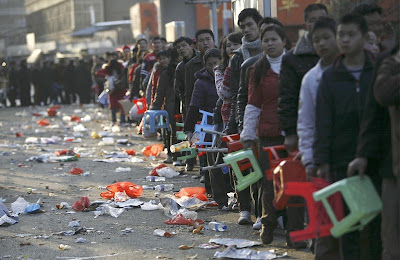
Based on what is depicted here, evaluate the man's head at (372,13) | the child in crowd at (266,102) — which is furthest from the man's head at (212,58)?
the man's head at (372,13)

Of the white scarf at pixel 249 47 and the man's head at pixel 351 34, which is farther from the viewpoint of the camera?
the white scarf at pixel 249 47

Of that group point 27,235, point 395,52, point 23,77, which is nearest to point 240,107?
point 27,235

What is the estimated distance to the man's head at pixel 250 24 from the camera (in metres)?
8.74

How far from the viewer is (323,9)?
23.8ft

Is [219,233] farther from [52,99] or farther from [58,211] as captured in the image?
[52,99]

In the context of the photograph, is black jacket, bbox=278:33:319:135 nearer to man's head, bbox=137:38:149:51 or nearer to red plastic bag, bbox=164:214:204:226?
red plastic bag, bbox=164:214:204:226

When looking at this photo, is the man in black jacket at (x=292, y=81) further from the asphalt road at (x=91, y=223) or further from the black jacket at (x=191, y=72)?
the black jacket at (x=191, y=72)

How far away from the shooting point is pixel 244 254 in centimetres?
737

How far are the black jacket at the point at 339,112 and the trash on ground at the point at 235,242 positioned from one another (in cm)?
206

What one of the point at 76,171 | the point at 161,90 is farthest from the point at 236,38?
the point at 76,171

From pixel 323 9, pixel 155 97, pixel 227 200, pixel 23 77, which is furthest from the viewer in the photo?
pixel 23 77

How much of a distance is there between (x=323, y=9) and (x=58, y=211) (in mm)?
4212

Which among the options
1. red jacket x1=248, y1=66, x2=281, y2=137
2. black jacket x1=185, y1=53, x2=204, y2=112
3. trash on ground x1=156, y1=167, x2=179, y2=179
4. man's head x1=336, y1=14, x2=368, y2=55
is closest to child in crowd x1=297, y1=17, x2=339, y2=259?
man's head x1=336, y1=14, x2=368, y2=55

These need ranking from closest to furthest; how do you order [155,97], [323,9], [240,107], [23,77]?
1. [323,9]
2. [240,107]
3. [155,97]
4. [23,77]
